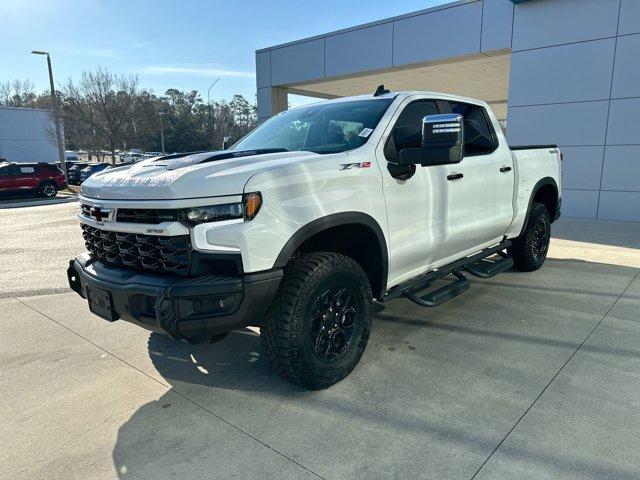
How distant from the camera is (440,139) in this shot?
2.98m

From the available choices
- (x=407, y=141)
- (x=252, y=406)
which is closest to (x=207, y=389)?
(x=252, y=406)

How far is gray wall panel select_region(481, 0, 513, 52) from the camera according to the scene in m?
11.5

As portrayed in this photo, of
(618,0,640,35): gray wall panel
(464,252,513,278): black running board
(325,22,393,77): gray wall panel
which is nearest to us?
(464,252,513,278): black running board

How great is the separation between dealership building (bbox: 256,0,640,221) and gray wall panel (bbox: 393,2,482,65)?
25 mm

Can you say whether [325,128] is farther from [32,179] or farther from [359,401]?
[32,179]

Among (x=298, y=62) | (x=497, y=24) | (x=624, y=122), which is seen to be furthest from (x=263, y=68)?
(x=624, y=122)

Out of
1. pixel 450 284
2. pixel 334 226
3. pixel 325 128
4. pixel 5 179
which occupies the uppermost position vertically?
pixel 325 128

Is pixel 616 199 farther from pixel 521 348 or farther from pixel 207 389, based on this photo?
pixel 207 389

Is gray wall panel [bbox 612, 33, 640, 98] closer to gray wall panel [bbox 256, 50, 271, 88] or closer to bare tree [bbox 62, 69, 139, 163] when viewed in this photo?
gray wall panel [bbox 256, 50, 271, 88]

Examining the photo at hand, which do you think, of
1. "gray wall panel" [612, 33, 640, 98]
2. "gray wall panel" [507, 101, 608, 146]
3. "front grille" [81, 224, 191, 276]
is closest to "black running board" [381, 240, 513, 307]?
"front grille" [81, 224, 191, 276]

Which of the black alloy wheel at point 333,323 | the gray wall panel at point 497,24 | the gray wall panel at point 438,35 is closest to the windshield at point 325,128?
the black alloy wheel at point 333,323

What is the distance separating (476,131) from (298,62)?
13426 mm

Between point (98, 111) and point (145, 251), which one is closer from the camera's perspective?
point (145, 251)

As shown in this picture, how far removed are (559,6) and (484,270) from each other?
8.93 metres
